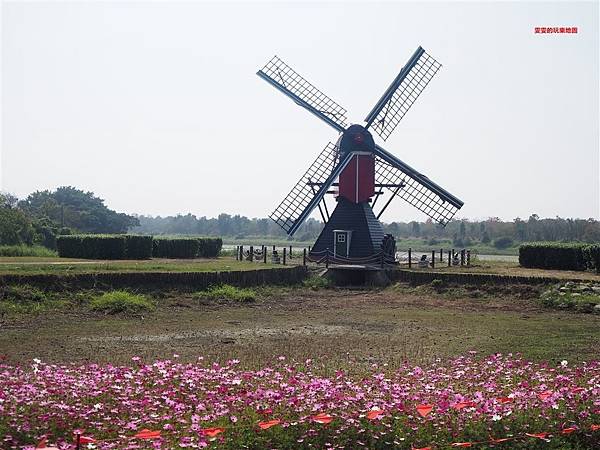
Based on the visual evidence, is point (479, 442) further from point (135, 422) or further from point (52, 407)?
point (52, 407)

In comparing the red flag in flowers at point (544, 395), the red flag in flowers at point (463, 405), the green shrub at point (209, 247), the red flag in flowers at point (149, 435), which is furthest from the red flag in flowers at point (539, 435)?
the green shrub at point (209, 247)

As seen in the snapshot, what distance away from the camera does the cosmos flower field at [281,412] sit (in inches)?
317

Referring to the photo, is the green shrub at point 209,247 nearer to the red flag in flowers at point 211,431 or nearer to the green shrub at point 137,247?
the green shrub at point 137,247

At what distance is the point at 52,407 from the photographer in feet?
28.4

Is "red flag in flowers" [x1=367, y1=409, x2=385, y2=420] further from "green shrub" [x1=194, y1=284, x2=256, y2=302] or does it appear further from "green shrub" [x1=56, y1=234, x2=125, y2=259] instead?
"green shrub" [x1=56, y1=234, x2=125, y2=259]

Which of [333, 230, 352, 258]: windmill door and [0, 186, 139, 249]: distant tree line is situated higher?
[0, 186, 139, 249]: distant tree line

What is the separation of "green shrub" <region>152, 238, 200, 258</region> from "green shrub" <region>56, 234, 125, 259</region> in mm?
5830

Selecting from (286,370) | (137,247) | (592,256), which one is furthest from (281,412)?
(137,247)

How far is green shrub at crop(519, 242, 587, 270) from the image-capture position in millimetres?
31766

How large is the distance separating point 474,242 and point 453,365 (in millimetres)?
78819

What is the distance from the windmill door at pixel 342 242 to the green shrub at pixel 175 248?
10.7 m

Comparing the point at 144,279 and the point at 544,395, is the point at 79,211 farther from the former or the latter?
the point at 544,395

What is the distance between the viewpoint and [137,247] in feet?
122

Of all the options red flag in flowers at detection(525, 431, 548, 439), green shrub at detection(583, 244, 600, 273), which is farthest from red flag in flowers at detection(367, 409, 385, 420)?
green shrub at detection(583, 244, 600, 273)
